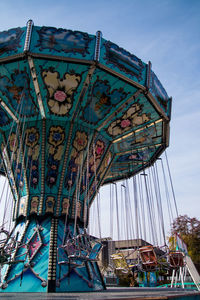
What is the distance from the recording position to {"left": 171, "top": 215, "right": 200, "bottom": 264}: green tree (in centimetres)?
2268

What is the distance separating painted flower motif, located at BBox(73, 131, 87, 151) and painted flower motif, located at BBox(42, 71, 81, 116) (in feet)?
2.84

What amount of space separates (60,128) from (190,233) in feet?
62.7

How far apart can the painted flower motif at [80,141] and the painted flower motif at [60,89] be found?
2.84 feet

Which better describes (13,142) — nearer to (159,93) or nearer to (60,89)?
(60,89)

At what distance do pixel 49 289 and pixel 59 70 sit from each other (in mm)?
5836

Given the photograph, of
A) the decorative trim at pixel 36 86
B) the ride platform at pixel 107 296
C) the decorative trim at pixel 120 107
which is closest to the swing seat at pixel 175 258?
the ride platform at pixel 107 296

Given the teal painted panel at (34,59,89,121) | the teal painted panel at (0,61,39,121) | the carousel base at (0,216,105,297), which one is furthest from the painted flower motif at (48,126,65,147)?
the carousel base at (0,216,105,297)

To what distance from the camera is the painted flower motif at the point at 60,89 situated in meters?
7.81

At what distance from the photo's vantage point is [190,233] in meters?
24.0

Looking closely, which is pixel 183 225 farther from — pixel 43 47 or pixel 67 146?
pixel 43 47

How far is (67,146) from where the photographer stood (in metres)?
8.99

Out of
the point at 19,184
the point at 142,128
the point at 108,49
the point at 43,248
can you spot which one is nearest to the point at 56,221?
the point at 43,248

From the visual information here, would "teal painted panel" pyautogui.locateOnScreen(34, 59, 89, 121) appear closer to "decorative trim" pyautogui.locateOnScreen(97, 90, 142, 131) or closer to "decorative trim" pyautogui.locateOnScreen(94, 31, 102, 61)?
"decorative trim" pyautogui.locateOnScreen(94, 31, 102, 61)

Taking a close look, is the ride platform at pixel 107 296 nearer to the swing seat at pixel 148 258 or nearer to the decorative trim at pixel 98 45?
the swing seat at pixel 148 258
